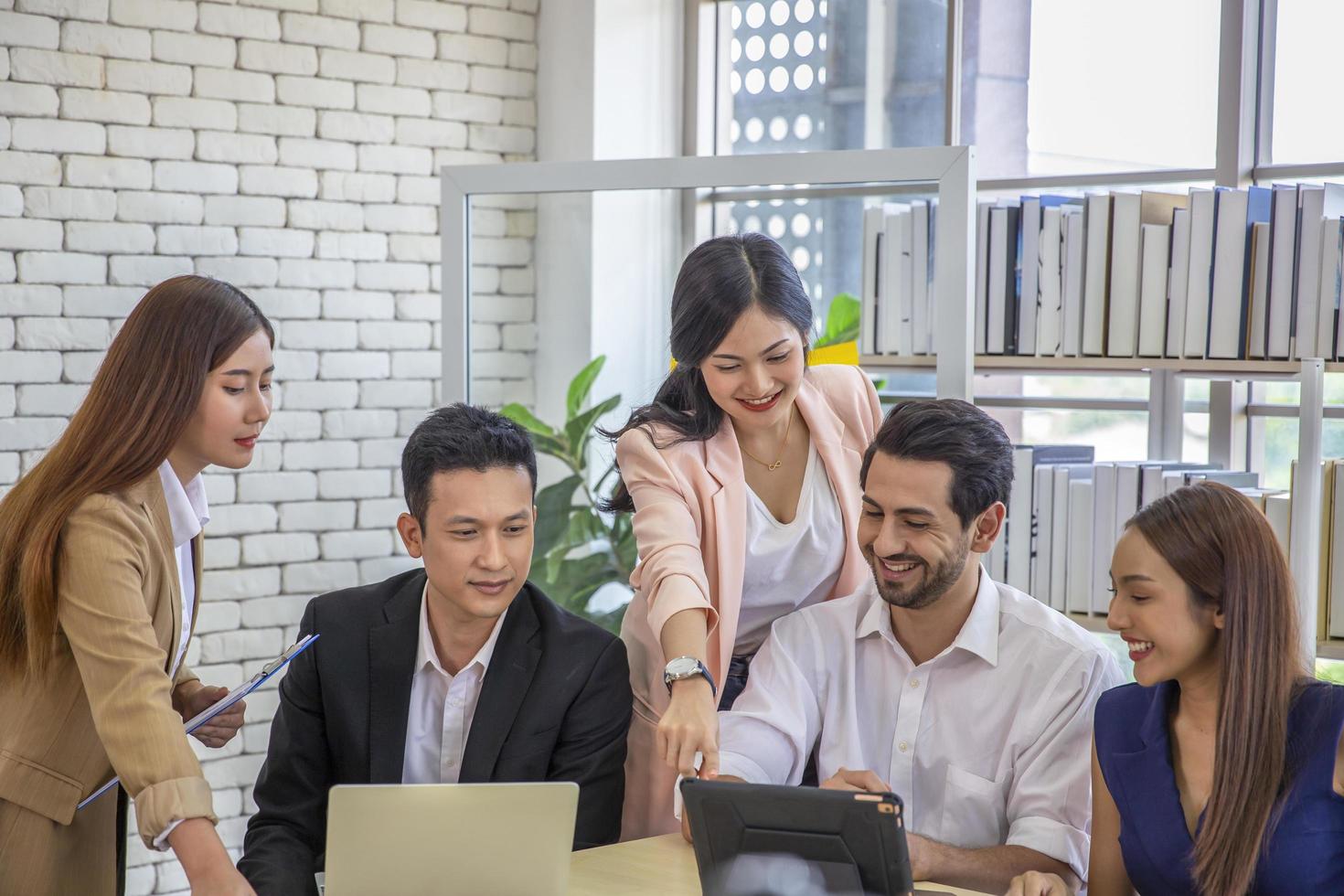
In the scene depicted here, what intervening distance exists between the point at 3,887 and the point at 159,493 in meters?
0.56

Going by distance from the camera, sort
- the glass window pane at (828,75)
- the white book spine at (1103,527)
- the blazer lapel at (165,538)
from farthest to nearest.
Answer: the glass window pane at (828,75) → the white book spine at (1103,527) → the blazer lapel at (165,538)

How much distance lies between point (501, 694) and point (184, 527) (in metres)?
0.54

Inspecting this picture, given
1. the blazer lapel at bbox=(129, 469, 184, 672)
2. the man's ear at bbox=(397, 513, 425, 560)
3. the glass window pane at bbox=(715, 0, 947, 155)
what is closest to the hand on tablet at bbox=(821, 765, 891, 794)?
the man's ear at bbox=(397, 513, 425, 560)

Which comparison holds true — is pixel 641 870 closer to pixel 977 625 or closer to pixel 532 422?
pixel 977 625

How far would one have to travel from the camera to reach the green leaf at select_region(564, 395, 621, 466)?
10.6 ft

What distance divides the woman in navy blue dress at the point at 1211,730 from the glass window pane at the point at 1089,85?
77.7 inches

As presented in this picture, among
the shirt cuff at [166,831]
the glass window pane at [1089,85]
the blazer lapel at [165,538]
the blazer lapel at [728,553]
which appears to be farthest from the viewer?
the glass window pane at [1089,85]

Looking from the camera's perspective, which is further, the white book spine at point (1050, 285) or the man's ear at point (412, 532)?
the white book spine at point (1050, 285)

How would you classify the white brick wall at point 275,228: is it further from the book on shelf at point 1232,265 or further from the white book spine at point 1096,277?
the book on shelf at point 1232,265

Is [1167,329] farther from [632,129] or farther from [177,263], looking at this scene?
[177,263]

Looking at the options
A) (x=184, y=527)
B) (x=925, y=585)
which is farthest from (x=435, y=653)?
(x=925, y=585)

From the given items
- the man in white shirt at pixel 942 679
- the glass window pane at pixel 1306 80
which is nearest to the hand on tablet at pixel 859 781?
the man in white shirt at pixel 942 679

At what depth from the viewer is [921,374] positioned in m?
3.79

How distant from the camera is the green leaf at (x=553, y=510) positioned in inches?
127
